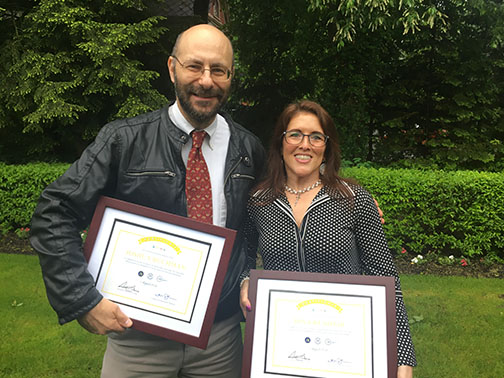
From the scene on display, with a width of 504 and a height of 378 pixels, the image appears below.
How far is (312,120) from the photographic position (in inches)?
88.5

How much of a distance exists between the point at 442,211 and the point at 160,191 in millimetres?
5929

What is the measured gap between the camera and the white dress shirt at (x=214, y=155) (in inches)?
86.6

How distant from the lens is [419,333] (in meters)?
4.71

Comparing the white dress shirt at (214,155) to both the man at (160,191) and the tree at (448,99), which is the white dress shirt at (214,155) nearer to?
the man at (160,191)

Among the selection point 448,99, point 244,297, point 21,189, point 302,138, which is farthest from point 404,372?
point 448,99

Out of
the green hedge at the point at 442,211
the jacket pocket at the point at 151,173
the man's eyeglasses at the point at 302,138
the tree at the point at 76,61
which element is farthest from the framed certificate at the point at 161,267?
the tree at the point at 76,61

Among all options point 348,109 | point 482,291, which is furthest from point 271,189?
point 348,109

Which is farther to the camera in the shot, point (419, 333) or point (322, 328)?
point (419, 333)

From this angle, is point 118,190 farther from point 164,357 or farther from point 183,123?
point 164,357

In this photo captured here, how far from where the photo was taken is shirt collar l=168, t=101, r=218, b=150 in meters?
2.21

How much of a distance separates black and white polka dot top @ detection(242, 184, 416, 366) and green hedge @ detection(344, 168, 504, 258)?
508 cm
